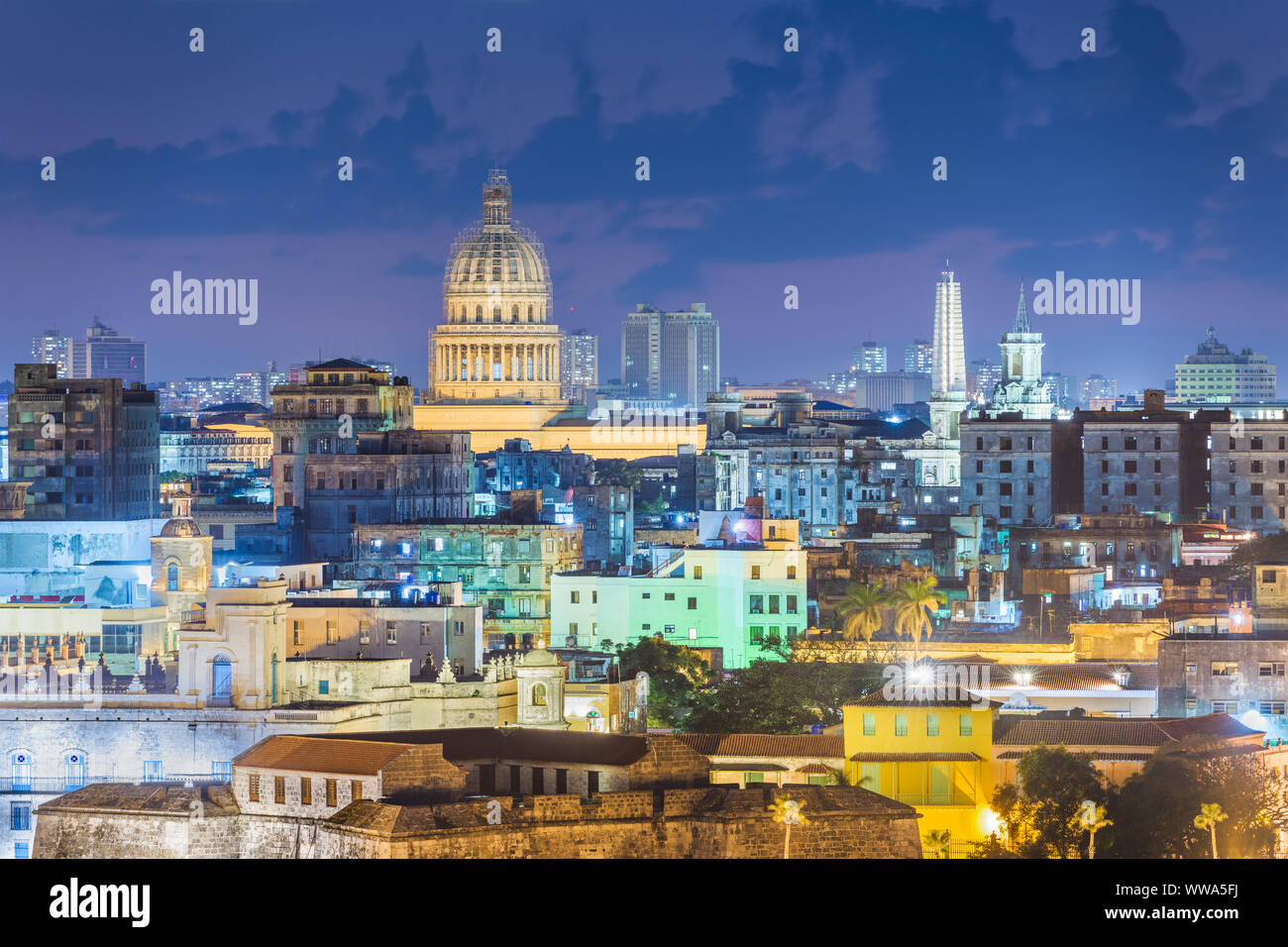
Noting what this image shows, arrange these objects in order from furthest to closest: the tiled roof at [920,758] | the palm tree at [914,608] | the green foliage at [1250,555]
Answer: the green foliage at [1250,555], the palm tree at [914,608], the tiled roof at [920,758]

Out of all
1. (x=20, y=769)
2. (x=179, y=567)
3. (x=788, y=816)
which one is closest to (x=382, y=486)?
(x=179, y=567)

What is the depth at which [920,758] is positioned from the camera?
49.6 metres

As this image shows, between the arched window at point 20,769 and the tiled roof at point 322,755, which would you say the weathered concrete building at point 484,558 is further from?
the tiled roof at point 322,755

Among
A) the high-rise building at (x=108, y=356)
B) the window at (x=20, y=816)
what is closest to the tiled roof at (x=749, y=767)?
the window at (x=20, y=816)

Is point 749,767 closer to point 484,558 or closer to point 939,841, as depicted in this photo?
point 939,841

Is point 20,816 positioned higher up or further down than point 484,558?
further down

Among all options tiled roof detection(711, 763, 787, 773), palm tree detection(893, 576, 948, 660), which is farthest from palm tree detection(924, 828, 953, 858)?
palm tree detection(893, 576, 948, 660)

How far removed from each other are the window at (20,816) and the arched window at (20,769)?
0.53m

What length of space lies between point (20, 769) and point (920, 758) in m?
17.4

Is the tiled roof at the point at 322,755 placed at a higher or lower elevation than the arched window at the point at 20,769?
higher

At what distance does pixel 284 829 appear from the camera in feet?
150

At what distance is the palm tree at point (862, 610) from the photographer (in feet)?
229

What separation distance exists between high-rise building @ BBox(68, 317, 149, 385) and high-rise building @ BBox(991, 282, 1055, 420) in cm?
4399
